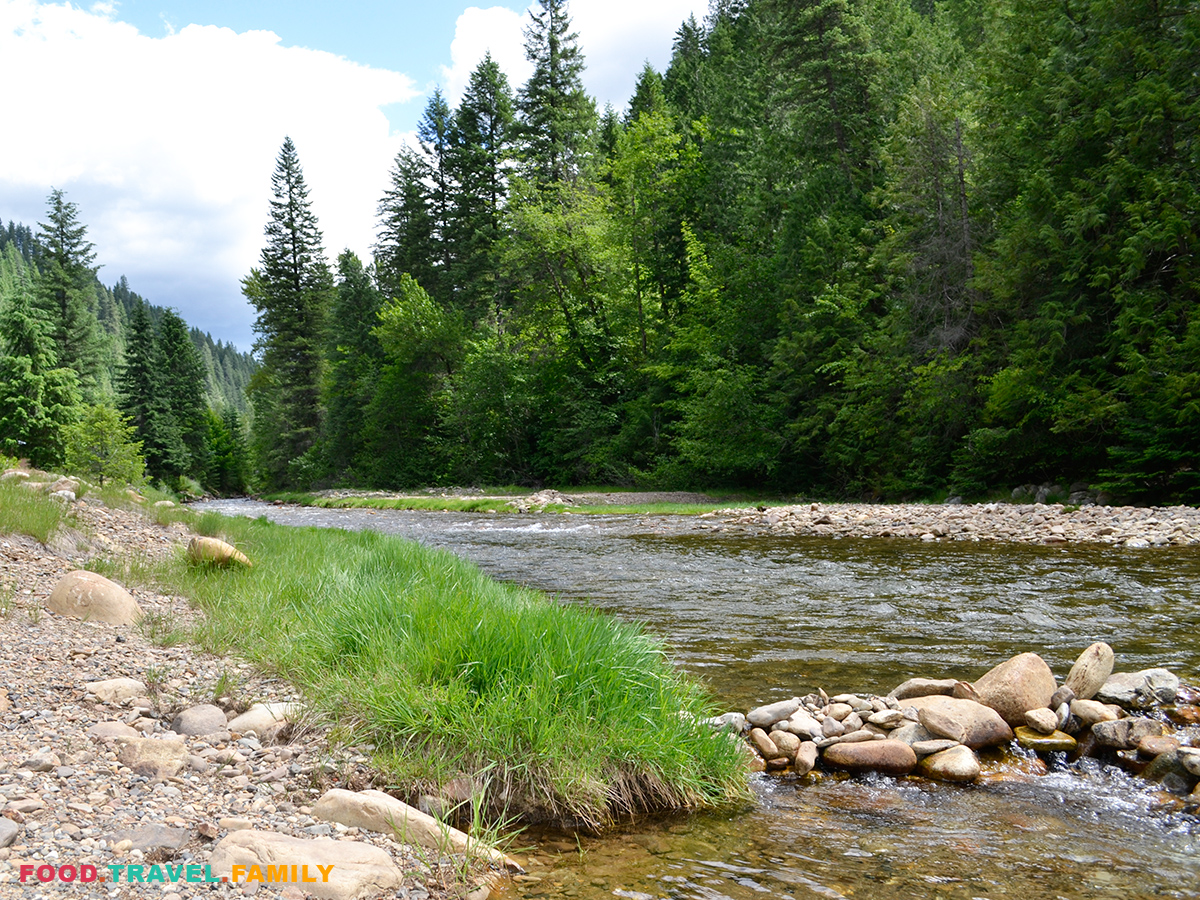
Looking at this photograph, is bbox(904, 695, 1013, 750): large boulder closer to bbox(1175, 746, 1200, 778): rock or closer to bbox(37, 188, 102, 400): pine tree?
bbox(1175, 746, 1200, 778): rock

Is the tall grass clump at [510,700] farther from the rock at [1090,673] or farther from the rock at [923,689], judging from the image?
the rock at [1090,673]

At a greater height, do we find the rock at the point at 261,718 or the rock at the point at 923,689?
the rock at the point at 261,718

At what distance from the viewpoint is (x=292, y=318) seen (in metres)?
50.2

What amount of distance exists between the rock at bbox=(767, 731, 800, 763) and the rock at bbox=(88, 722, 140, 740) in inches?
133

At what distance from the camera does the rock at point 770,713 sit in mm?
4516

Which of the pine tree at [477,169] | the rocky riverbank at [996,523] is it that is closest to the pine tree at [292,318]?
the pine tree at [477,169]

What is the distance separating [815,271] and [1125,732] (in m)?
22.2

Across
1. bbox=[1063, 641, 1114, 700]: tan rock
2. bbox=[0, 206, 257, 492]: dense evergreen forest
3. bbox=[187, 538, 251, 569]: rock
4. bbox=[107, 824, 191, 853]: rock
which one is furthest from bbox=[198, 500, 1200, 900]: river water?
bbox=[0, 206, 257, 492]: dense evergreen forest

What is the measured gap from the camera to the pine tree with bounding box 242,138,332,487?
4931 cm

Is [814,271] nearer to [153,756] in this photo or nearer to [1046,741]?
[1046,741]

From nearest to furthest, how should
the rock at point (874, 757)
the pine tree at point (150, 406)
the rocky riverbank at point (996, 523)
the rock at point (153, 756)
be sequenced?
1. the rock at point (153, 756)
2. the rock at point (874, 757)
3. the rocky riverbank at point (996, 523)
4. the pine tree at point (150, 406)

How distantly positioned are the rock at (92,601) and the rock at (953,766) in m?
5.66

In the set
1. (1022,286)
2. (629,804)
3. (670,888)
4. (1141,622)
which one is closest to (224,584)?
(629,804)

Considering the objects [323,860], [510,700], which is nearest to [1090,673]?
[510,700]
